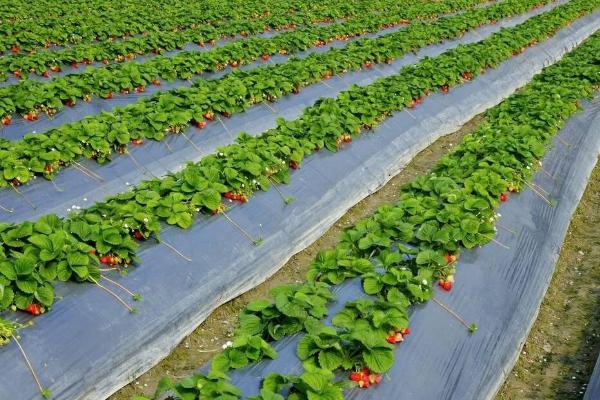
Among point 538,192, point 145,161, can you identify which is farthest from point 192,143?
point 538,192

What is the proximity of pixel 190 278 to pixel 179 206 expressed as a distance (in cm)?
87

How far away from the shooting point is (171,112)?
8672mm

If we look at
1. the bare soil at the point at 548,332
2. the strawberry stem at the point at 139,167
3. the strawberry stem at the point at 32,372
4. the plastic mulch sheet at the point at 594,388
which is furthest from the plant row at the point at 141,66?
the plastic mulch sheet at the point at 594,388

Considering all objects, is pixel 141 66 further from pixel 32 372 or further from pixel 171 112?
pixel 32 372

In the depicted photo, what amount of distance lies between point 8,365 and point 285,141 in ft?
15.5

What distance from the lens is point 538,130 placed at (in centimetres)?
897

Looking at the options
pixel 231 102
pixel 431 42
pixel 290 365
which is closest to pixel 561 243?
pixel 290 365

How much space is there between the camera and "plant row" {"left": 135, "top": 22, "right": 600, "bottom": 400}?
3.91 metres

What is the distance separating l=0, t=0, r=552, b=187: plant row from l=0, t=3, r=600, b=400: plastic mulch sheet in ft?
1.17

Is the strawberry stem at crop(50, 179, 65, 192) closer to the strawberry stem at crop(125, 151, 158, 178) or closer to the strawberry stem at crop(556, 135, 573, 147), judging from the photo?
the strawberry stem at crop(125, 151, 158, 178)

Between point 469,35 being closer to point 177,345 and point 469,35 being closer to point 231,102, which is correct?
point 231,102

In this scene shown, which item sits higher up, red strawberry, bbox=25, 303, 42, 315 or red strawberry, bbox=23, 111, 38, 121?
red strawberry, bbox=25, 303, 42, 315

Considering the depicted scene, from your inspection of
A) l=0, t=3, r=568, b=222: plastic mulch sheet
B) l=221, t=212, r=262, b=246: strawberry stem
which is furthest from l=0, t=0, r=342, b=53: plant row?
l=221, t=212, r=262, b=246: strawberry stem

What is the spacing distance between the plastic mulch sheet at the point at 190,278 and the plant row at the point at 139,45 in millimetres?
4246
